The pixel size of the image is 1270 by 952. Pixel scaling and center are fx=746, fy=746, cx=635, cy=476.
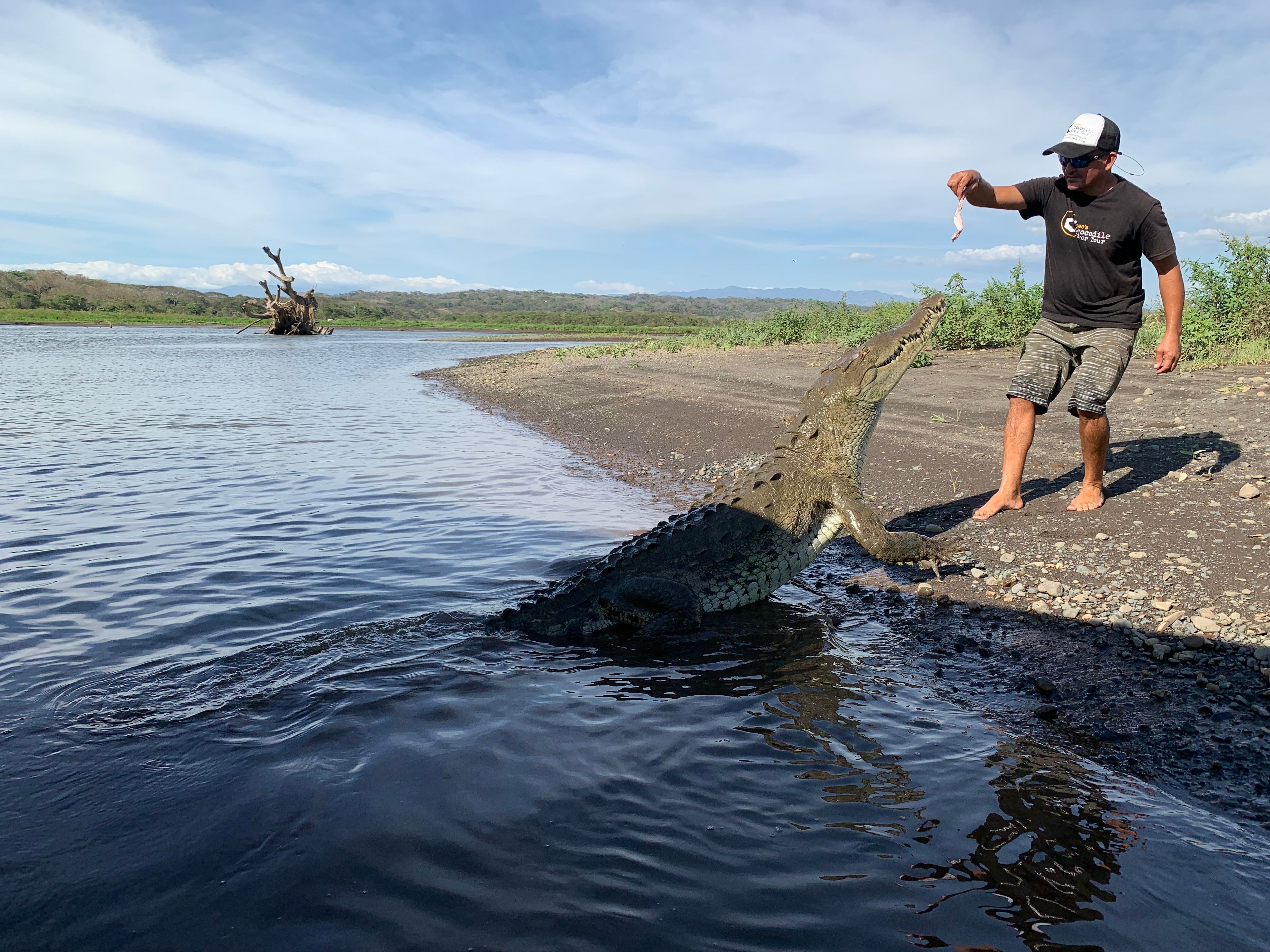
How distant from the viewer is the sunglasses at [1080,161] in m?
4.96

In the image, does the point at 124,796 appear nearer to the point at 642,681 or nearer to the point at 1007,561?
the point at 642,681

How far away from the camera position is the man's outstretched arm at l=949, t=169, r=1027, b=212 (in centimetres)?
542

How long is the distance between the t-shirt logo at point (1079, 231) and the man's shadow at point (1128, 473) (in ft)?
6.48

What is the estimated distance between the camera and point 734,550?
5.04m

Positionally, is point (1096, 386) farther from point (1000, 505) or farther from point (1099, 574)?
point (1099, 574)

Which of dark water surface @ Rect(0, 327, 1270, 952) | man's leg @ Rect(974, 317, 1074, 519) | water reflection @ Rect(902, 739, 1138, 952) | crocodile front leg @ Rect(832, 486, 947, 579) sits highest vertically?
man's leg @ Rect(974, 317, 1074, 519)

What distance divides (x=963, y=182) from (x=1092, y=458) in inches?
90.4

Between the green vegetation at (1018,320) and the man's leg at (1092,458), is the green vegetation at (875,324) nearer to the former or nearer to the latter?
the green vegetation at (1018,320)

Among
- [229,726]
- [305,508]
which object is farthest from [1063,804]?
[305,508]

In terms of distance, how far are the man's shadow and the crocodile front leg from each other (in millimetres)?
1131

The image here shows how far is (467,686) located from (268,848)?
57.6 inches

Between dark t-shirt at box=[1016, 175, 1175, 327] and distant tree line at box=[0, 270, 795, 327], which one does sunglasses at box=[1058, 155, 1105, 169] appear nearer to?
dark t-shirt at box=[1016, 175, 1175, 327]

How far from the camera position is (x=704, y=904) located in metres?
2.45

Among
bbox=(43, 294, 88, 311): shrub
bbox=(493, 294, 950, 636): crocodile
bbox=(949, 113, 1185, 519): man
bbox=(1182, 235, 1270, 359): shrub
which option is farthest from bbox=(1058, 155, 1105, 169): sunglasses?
bbox=(43, 294, 88, 311): shrub
